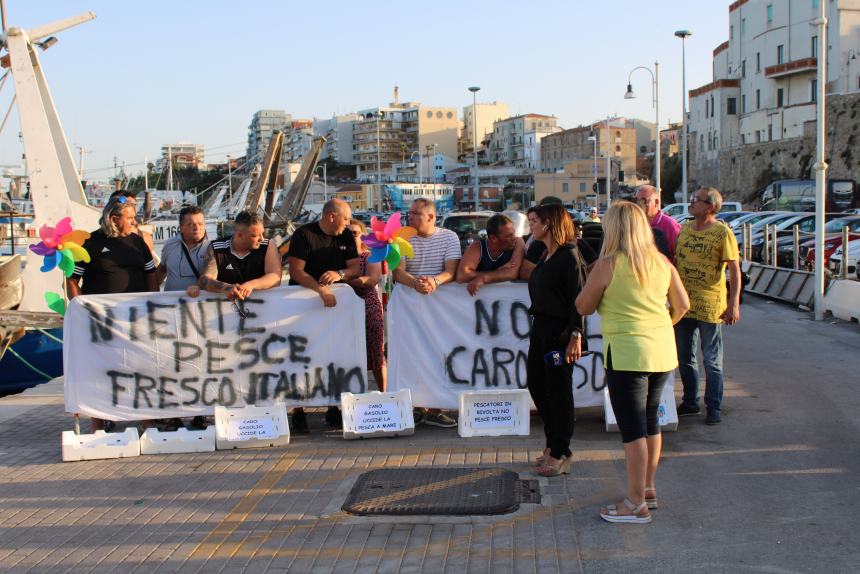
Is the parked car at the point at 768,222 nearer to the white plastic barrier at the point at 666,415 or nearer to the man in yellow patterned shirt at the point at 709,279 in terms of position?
the man in yellow patterned shirt at the point at 709,279

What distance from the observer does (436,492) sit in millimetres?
5578

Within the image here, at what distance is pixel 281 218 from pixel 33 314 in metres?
17.7

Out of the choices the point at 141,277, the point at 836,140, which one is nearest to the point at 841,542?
the point at 141,277

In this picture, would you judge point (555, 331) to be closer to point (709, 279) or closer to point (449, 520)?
point (449, 520)

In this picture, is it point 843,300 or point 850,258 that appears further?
point 850,258

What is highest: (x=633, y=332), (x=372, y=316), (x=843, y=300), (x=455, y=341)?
(x=633, y=332)

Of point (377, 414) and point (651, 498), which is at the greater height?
point (377, 414)

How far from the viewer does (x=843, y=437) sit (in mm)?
6602

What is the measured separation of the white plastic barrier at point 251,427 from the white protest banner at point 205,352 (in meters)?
0.23

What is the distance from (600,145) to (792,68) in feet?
177

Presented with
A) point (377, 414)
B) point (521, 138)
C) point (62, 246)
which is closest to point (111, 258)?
point (62, 246)

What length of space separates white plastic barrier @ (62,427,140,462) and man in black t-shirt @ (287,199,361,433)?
1.35 meters

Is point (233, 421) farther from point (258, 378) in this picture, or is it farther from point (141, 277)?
point (141, 277)

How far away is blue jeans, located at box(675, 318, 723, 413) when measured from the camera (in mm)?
7078
